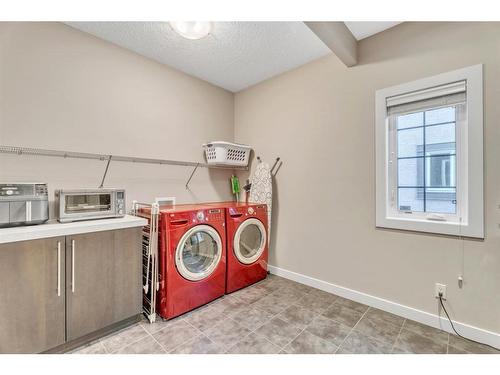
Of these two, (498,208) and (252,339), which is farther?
(252,339)

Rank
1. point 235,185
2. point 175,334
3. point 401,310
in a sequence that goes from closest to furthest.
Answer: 1. point 175,334
2. point 401,310
3. point 235,185

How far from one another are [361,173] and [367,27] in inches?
51.4

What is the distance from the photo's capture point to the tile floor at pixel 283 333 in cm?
155

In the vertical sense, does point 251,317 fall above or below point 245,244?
below

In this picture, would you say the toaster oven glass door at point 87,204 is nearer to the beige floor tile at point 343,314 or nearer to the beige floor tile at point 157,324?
the beige floor tile at point 157,324

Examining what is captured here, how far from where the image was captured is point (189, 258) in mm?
2154

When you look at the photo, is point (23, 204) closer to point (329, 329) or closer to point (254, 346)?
point (254, 346)

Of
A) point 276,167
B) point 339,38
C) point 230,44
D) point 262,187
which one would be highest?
point 230,44

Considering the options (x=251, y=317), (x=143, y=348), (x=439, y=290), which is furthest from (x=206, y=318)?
(x=439, y=290)

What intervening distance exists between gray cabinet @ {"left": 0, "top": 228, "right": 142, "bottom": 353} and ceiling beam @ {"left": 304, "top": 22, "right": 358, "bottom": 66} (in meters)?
2.14

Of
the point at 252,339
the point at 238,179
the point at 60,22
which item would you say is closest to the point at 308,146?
the point at 238,179

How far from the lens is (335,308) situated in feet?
6.86
